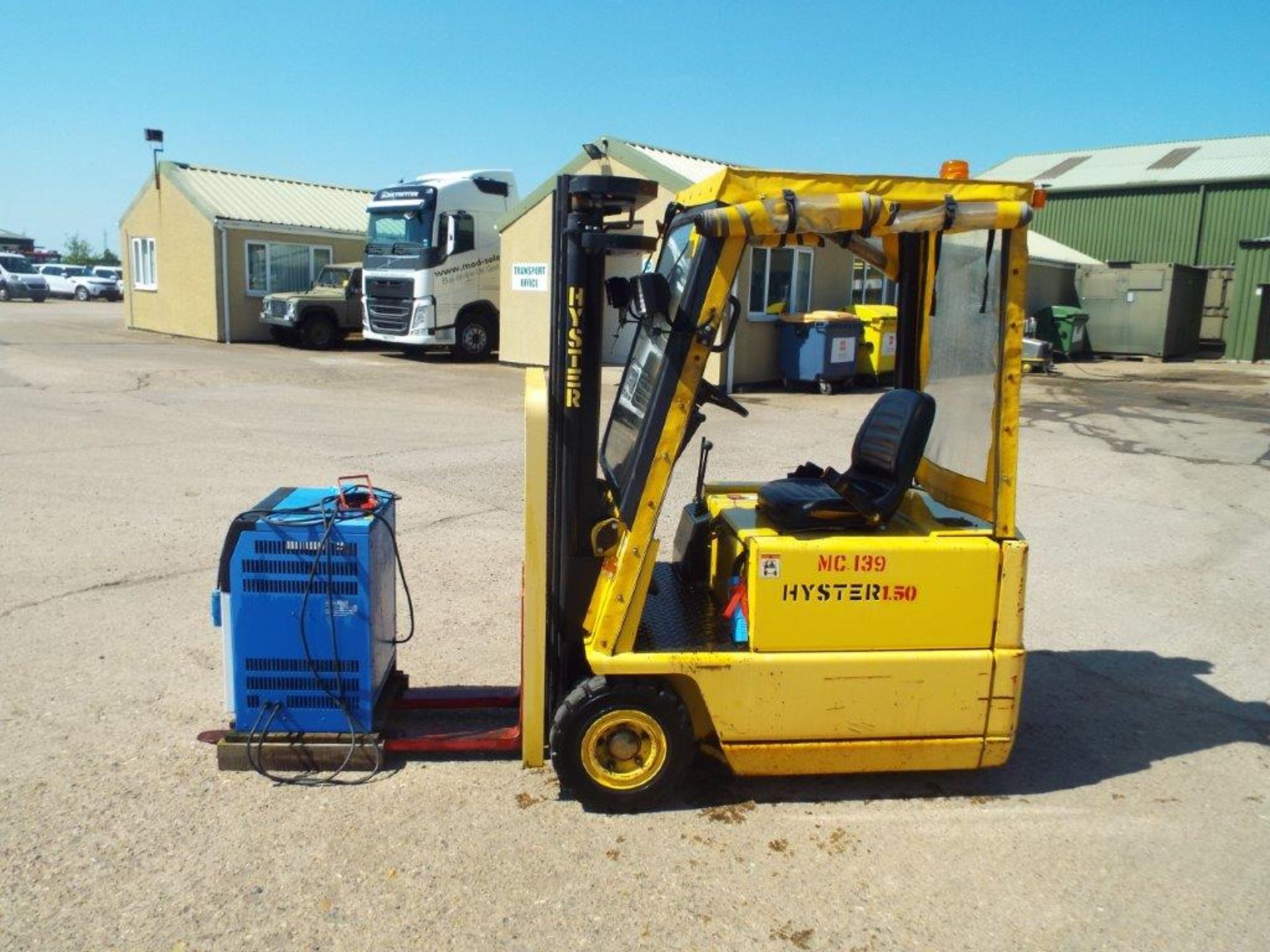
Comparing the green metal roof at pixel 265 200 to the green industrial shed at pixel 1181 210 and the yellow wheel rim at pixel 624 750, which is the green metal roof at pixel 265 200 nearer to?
the green industrial shed at pixel 1181 210

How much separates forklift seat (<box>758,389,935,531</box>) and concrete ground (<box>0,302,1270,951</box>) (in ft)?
3.78

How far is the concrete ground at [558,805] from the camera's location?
3307mm

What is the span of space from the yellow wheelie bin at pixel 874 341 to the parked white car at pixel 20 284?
3974 centimetres

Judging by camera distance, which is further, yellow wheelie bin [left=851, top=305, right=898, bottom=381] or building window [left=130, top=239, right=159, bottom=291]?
building window [left=130, top=239, right=159, bottom=291]

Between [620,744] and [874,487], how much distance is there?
145 centimetres

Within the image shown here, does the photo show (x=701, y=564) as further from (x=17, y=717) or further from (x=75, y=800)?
(x=17, y=717)

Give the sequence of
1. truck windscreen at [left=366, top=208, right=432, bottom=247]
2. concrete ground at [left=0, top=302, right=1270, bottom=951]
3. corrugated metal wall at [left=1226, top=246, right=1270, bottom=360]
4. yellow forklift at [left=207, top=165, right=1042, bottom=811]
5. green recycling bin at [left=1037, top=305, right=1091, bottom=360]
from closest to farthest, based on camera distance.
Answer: concrete ground at [left=0, top=302, right=1270, bottom=951] → yellow forklift at [left=207, top=165, right=1042, bottom=811] → truck windscreen at [left=366, top=208, right=432, bottom=247] → green recycling bin at [left=1037, top=305, right=1091, bottom=360] → corrugated metal wall at [left=1226, top=246, right=1270, bottom=360]

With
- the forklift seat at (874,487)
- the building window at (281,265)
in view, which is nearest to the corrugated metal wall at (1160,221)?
the building window at (281,265)

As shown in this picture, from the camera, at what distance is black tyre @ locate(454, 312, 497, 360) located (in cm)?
2269

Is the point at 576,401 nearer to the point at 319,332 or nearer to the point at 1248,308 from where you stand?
the point at 319,332

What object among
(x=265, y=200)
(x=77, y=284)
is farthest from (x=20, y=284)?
(x=265, y=200)

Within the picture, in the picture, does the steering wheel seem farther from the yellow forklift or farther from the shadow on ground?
the shadow on ground

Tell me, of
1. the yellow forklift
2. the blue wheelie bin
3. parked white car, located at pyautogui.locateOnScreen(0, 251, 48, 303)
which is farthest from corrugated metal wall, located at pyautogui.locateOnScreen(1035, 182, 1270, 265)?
parked white car, located at pyautogui.locateOnScreen(0, 251, 48, 303)

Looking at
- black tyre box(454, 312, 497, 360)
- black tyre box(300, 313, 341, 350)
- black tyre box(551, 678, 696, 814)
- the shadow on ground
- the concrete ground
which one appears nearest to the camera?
the concrete ground
